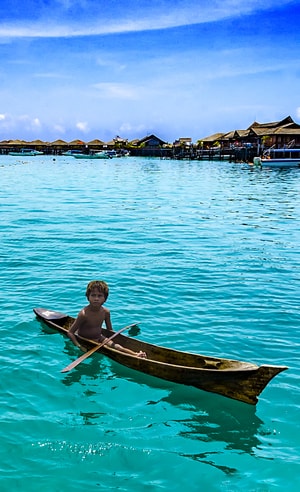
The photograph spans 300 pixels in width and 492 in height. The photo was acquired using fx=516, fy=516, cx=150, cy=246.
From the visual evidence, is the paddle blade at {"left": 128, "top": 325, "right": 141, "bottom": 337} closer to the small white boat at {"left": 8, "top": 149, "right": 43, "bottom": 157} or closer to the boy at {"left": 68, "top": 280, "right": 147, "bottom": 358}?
the boy at {"left": 68, "top": 280, "right": 147, "bottom": 358}

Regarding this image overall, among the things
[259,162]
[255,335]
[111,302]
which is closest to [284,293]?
[255,335]

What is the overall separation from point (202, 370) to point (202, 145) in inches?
4680

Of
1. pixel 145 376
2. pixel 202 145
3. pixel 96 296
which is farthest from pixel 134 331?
pixel 202 145

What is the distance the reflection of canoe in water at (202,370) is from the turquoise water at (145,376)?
214mm

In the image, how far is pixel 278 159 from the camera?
74688mm

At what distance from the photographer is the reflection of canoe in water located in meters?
6.32

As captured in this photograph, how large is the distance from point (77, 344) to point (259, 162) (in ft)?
239

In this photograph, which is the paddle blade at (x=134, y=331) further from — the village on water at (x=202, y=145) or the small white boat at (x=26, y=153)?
the small white boat at (x=26, y=153)

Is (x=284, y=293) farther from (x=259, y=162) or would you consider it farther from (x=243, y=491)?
(x=259, y=162)

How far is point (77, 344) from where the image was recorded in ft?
26.7

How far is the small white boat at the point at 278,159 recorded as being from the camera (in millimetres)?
75188

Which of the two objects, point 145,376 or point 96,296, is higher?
point 96,296

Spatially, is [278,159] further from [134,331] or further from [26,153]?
[26,153]

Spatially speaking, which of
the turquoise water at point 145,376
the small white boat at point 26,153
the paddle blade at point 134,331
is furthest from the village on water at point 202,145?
the paddle blade at point 134,331
